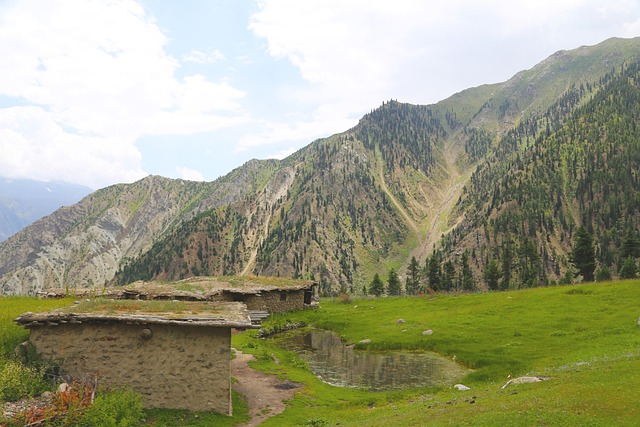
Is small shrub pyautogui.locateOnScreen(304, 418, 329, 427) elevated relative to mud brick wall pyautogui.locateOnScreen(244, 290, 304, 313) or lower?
lower

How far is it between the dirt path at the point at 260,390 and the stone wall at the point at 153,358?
6.53ft

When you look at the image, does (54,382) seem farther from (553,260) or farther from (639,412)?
(553,260)

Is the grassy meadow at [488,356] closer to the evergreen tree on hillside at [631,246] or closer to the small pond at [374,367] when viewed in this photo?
the small pond at [374,367]

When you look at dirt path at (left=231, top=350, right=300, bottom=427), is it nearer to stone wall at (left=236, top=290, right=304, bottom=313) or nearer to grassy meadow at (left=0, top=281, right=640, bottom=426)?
grassy meadow at (left=0, top=281, right=640, bottom=426)

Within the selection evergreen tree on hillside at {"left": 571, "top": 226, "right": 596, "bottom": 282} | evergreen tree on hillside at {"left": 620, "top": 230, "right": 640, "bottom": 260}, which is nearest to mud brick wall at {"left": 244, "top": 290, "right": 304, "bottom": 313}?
evergreen tree on hillside at {"left": 571, "top": 226, "right": 596, "bottom": 282}

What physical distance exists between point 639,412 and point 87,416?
1879 centimetres

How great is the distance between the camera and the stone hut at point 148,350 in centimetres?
1959

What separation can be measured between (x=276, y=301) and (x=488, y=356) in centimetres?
3418

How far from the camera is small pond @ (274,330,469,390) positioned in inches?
1139

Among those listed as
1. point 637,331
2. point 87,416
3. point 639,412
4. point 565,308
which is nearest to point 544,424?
point 639,412

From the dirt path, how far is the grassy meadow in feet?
2.19

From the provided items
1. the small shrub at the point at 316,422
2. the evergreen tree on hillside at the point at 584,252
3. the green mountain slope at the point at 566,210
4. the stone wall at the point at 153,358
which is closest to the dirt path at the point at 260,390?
the stone wall at the point at 153,358

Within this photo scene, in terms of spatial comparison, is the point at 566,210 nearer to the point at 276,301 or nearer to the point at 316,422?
the point at 276,301

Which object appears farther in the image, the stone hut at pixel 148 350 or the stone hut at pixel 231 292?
the stone hut at pixel 231 292
